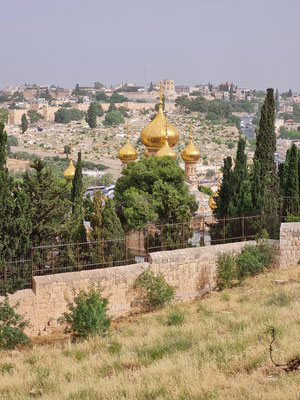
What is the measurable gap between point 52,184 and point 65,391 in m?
6.39

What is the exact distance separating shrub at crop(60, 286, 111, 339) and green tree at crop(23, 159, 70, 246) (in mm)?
1610

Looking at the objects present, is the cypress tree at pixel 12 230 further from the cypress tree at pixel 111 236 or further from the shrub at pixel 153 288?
the shrub at pixel 153 288

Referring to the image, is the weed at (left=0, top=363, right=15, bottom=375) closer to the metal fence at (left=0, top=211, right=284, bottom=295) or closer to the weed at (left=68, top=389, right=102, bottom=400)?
the weed at (left=68, top=389, right=102, bottom=400)

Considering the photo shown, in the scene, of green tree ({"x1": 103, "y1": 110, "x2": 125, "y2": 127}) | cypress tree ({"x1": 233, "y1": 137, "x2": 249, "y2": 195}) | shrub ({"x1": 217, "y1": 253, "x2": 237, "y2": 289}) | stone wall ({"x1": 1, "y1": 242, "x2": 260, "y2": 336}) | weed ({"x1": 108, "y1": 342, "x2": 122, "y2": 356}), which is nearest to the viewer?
weed ({"x1": 108, "y1": 342, "x2": 122, "y2": 356})

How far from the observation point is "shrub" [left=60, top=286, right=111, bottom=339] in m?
11.7

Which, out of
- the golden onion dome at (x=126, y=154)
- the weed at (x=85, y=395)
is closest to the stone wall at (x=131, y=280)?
the weed at (x=85, y=395)

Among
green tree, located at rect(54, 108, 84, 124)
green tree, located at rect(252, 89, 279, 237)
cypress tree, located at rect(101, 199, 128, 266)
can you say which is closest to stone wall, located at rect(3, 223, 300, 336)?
cypress tree, located at rect(101, 199, 128, 266)

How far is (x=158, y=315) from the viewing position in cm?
1261

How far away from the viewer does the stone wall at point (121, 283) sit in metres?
12.2

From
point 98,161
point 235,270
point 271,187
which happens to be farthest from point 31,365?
point 98,161

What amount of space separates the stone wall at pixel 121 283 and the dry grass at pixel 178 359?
2.12ft

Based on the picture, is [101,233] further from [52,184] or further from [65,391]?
[65,391]

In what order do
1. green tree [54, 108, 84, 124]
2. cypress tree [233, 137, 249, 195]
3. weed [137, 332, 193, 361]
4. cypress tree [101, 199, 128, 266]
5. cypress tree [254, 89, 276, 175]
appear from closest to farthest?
Result: weed [137, 332, 193, 361] < cypress tree [101, 199, 128, 266] < cypress tree [233, 137, 249, 195] < cypress tree [254, 89, 276, 175] < green tree [54, 108, 84, 124]

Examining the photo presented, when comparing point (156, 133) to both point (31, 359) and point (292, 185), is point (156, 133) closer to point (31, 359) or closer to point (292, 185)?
point (292, 185)
